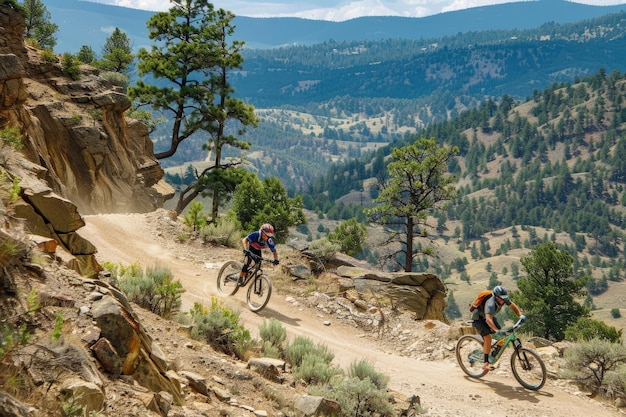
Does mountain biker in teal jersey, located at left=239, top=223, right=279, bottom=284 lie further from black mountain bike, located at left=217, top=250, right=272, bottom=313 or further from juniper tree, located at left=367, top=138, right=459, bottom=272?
juniper tree, located at left=367, top=138, right=459, bottom=272

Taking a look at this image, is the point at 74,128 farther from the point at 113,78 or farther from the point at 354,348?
the point at 354,348

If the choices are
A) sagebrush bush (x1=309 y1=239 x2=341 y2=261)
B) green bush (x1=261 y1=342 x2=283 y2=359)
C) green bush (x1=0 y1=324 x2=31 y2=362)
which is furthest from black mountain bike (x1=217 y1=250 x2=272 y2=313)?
green bush (x1=0 y1=324 x2=31 y2=362)

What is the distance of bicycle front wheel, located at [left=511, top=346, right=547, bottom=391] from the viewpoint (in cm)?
1300

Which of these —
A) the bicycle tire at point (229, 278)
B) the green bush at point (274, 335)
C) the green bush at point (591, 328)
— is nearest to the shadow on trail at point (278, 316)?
the bicycle tire at point (229, 278)

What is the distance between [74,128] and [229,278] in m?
13.9

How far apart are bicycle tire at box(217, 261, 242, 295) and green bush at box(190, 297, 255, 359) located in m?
5.00

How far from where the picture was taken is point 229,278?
56.3 feet

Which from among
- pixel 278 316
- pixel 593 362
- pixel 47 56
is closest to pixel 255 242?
pixel 278 316

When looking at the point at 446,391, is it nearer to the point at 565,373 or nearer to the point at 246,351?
the point at 565,373

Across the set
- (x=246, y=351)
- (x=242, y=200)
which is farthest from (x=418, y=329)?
(x=242, y=200)

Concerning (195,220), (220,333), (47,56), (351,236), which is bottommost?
(351,236)

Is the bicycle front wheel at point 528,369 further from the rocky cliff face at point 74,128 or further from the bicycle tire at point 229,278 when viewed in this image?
the rocky cliff face at point 74,128

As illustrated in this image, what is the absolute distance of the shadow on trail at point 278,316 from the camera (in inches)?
638

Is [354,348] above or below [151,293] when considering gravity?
below
